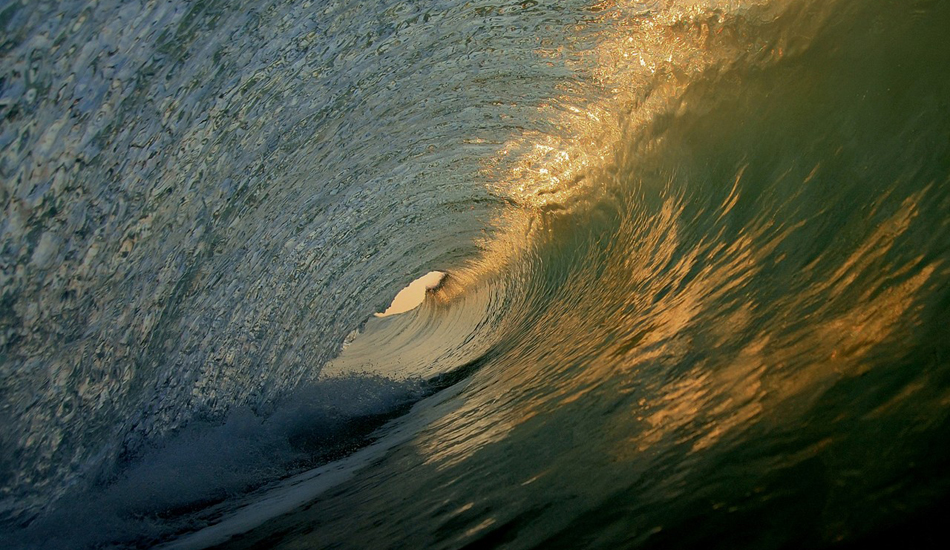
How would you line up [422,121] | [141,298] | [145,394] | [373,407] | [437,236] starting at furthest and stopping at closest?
[437,236], [373,407], [422,121], [145,394], [141,298]

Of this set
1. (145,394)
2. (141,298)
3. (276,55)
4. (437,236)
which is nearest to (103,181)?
(141,298)

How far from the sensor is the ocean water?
200 centimetres

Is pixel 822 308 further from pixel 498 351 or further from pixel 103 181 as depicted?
pixel 498 351

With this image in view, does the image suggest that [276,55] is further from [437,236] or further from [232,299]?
[437,236]

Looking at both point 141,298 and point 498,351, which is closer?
point 141,298

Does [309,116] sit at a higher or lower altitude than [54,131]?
higher

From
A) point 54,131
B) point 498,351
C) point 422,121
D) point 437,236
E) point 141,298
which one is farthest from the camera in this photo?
point 437,236

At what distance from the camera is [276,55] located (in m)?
3.63

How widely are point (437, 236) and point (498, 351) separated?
9.54 feet

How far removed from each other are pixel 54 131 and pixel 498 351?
514cm

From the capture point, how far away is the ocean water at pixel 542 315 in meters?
2.00

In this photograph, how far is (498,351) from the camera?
7.09 meters

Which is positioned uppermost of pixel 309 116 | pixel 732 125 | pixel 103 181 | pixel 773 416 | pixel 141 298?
pixel 309 116

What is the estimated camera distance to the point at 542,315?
695 cm
